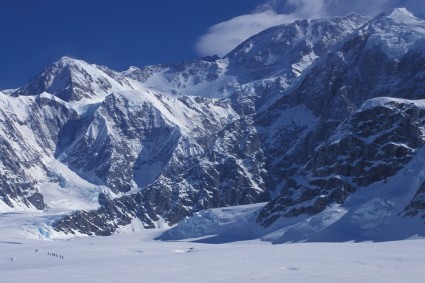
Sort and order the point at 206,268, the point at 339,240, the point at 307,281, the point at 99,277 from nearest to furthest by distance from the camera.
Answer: the point at 307,281 → the point at 99,277 → the point at 206,268 → the point at 339,240

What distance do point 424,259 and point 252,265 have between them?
20135mm

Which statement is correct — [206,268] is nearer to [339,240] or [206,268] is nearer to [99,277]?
[99,277]

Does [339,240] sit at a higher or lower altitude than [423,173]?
lower

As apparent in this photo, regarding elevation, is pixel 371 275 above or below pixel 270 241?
below

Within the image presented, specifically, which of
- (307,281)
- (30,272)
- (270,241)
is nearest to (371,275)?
(307,281)

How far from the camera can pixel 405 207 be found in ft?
609

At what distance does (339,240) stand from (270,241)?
22.8 m

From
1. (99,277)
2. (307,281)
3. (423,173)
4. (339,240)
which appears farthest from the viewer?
(423,173)

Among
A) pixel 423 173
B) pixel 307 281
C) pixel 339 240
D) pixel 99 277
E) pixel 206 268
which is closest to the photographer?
pixel 307 281

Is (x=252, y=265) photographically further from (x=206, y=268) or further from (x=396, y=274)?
(x=396, y=274)

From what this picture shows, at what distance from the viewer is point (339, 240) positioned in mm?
181750

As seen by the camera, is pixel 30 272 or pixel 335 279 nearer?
pixel 335 279

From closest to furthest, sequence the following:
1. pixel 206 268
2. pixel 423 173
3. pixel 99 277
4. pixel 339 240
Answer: pixel 99 277, pixel 206 268, pixel 339 240, pixel 423 173

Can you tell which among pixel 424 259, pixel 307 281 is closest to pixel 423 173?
pixel 424 259
